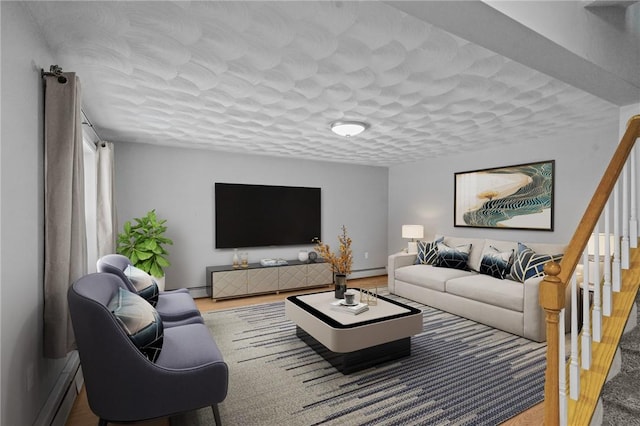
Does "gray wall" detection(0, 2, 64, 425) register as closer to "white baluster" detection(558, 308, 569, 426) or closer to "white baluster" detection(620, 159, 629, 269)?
"white baluster" detection(558, 308, 569, 426)

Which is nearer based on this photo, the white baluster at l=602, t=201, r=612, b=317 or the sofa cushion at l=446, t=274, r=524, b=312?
the white baluster at l=602, t=201, r=612, b=317

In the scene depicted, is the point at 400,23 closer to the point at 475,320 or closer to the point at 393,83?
the point at 393,83

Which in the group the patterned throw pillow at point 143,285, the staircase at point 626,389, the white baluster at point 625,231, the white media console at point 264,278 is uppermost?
the white baluster at point 625,231

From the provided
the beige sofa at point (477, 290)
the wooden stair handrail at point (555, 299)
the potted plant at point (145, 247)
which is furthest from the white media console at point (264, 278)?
the wooden stair handrail at point (555, 299)

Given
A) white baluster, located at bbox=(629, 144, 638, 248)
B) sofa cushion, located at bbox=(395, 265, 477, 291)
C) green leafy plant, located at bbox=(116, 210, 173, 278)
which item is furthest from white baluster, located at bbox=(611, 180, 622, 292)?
green leafy plant, located at bbox=(116, 210, 173, 278)

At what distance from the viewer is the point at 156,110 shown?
10.7 feet

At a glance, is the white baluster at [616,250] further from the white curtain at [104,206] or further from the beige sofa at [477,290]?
the white curtain at [104,206]

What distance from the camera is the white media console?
4945mm

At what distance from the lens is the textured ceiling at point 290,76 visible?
1.78 meters

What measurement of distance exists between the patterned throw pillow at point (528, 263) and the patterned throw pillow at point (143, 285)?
12.8 ft

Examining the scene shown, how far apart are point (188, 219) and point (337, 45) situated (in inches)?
153

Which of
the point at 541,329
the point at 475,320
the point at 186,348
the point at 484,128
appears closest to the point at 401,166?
the point at 484,128

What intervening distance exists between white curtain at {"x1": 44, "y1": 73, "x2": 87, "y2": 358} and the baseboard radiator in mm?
331

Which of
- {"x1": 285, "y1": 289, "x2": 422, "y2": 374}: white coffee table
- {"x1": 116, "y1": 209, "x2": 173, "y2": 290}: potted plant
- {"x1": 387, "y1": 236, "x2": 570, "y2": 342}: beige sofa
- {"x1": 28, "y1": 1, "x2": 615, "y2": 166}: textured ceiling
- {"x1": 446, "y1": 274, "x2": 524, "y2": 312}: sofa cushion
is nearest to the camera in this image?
{"x1": 28, "y1": 1, "x2": 615, "y2": 166}: textured ceiling
